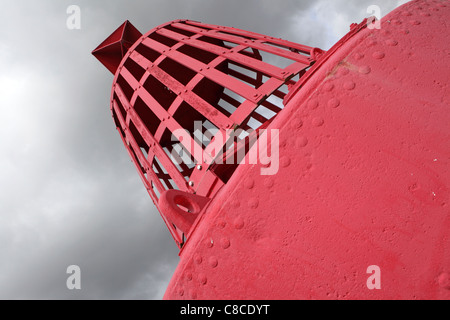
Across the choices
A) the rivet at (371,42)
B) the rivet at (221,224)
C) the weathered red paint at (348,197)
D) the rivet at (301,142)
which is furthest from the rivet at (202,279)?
the rivet at (371,42)

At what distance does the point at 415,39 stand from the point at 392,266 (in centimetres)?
164

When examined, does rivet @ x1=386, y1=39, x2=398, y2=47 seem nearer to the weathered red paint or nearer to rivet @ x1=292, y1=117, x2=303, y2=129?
the weathered red paint

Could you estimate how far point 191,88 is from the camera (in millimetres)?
3381

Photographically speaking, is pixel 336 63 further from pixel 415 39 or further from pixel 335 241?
pixel 335 241

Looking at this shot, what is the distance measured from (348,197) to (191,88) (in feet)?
7.40

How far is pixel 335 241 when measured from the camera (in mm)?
1679

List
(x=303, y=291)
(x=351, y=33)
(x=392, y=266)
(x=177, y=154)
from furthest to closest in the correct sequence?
(x=177, y=154), (x=351, y=33), (x=303, y=291), (x=392, y=266)

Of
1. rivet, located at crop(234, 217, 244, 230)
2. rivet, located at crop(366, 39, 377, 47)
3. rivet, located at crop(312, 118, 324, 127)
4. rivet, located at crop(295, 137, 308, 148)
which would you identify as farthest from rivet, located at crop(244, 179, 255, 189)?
rivet, located at crop(366, 39, 377, 47)

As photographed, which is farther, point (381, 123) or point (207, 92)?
point (207, 92)

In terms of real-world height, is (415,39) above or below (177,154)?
below

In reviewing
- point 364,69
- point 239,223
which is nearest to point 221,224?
point 239,223

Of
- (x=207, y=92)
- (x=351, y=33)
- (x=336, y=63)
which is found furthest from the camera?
(x=207, y=92)

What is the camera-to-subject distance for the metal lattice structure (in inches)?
110
